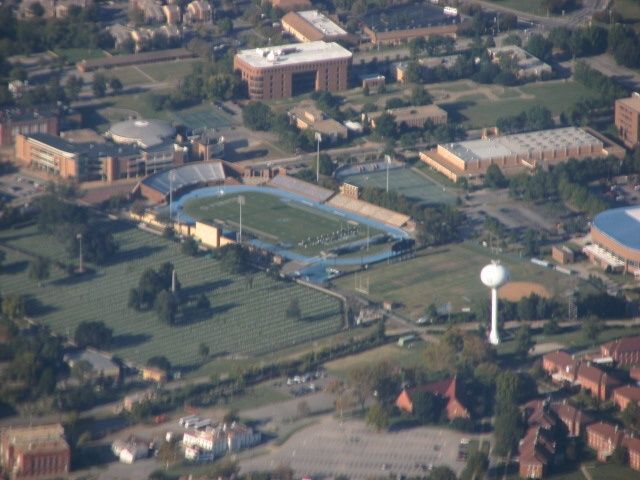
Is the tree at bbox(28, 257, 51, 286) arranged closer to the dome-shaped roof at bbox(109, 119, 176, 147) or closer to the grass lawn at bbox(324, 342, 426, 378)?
the grass lawn at bbox(324, 342, 426, 378)

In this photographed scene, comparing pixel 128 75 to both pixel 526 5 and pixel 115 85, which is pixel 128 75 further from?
pixel 526 5

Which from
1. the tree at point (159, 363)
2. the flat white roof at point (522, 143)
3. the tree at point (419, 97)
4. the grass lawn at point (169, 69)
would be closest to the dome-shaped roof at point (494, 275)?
the tree at point (159, 363)

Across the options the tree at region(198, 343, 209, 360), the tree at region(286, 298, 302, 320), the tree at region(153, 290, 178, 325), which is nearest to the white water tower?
the tree at region(286, 298, 302, 320)

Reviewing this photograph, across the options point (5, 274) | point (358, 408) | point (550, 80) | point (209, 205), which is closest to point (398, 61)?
point (550, 80)

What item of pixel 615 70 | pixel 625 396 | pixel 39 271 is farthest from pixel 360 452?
pixel 615 70

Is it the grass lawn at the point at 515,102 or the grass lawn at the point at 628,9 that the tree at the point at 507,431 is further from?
the grass lawn at the point at 628,9

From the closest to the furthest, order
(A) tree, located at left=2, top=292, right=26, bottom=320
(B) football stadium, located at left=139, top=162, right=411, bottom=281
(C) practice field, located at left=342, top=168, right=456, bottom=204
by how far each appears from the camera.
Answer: (A) tree, located at left=2, top=292, right=26, bottom=320 → (B) football stadium, located at left=139, top=162, right=411, bottom=281 → (C) practice field, located at left=342, top=168, right=456, bottom=204
